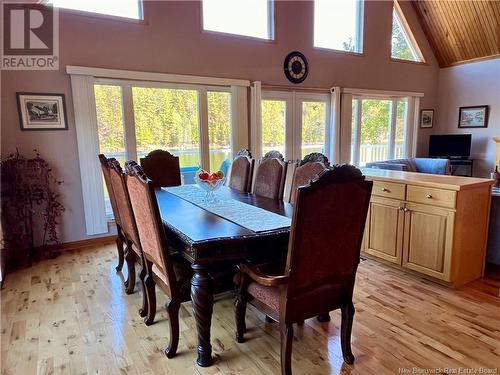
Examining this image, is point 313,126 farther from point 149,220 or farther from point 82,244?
point 149,220

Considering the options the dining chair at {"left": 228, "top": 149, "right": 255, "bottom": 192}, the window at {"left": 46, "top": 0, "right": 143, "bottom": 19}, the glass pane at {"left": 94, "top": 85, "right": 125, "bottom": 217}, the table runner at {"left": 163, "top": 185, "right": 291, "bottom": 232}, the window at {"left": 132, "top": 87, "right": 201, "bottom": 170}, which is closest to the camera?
the table runner at {"left": 163, "top": 185, "right": 291, "bottom": 232}

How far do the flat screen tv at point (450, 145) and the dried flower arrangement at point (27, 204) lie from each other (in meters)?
6.73

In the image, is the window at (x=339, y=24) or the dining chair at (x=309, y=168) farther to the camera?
the window at (x=339, y=24)

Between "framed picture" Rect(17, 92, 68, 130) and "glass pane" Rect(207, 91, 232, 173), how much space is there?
6.06 feet

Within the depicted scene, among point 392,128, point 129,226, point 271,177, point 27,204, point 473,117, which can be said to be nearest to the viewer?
point 129,226

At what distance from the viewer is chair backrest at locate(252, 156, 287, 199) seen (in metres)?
2.88

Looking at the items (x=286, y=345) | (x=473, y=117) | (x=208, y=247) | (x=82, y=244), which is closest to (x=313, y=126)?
(x=473, y=117)

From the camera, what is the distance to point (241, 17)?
4.84m

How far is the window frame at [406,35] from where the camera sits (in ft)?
20.6

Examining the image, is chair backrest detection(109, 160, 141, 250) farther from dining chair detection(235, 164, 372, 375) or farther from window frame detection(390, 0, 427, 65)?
window frame detection(390, 0, 427, 65)

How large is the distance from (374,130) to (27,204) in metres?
5.79

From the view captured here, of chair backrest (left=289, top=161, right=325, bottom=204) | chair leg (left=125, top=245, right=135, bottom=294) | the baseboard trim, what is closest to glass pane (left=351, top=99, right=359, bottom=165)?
chair backrest (left=289, top=161, right=325, bottom=204)

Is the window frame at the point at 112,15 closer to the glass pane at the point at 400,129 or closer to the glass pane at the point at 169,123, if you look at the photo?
the glass pane at the point at 169,123

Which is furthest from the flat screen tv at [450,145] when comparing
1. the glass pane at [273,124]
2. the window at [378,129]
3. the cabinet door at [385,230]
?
the cabinet door at [385,230]
